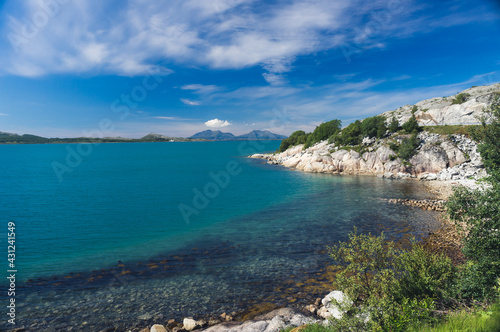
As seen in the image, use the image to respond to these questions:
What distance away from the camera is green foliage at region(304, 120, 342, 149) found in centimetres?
11912

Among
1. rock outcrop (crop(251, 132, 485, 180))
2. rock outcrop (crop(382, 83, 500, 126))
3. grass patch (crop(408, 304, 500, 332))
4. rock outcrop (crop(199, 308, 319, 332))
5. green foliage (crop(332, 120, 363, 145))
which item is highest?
rock outcrop (crop(382, 83, 500, 126))

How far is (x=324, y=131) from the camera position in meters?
120

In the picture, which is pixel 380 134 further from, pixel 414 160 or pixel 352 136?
pixel 414 160

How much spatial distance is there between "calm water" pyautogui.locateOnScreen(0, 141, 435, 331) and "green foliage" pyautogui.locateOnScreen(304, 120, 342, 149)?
6291 centimetres

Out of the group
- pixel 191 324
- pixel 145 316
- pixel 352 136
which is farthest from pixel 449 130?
pixel 145 316

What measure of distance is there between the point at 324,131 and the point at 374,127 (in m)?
29.9

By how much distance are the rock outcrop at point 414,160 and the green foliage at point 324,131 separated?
23617mm

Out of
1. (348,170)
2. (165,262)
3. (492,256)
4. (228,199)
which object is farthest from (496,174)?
(348,170)

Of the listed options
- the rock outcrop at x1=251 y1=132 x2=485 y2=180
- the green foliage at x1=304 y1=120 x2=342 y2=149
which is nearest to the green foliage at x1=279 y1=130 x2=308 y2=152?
the green foliage at x1=304 y1=120 x2=342 y2=149

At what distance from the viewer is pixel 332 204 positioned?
1833 inches

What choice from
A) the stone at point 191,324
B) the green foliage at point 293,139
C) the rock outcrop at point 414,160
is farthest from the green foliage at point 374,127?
the stone at point 191,324

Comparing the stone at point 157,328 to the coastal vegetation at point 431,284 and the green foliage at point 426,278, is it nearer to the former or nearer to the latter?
the coastal vegetation at point 431,284

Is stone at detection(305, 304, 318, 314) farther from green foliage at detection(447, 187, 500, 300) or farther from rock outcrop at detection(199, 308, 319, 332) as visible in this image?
green foliage at detection(447, 187, 500, 300)

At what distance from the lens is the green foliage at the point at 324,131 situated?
391 feet
